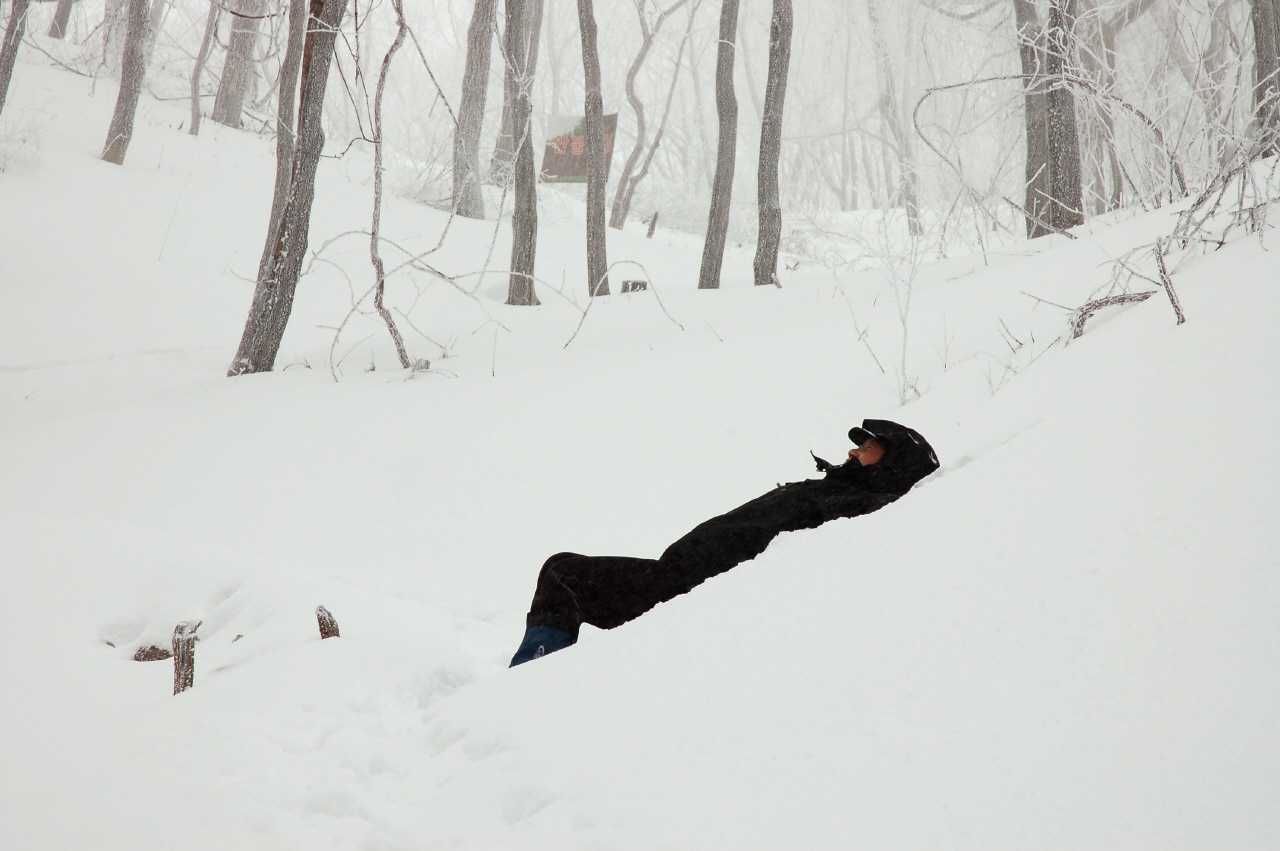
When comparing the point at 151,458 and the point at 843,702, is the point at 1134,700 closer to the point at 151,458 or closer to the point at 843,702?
the point at 843,702

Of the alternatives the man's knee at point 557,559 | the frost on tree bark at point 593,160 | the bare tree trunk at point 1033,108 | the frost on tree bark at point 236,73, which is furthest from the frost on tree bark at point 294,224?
the frost on tree bark at point 236,73

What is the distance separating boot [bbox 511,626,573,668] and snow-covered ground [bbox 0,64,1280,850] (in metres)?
0.20

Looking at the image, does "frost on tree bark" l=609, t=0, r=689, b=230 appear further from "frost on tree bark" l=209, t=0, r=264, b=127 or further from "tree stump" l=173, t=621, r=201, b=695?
"tree stump" l=173, t=621, r=201, b=695

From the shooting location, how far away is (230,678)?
1.80 m

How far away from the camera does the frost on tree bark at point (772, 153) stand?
6.80 metres

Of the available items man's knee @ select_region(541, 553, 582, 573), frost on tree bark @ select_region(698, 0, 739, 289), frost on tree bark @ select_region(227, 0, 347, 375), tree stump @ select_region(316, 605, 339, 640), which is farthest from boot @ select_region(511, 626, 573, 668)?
frost on tree bark @ select_region(698, 0, 739, 289)

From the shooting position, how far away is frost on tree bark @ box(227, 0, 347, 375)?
4848 mm

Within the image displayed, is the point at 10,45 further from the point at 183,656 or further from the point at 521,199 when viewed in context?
the point at 183,656

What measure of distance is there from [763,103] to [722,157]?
5.15 meters

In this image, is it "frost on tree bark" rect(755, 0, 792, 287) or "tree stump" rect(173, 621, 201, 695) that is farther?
"frost on tree bark" rect(755, 0, 792, 287)

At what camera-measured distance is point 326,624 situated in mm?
2018

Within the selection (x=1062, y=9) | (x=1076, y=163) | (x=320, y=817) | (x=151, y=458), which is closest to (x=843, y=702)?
(x=320, y=817)

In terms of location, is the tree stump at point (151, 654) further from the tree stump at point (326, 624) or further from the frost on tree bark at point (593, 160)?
the frost on tree bark at point (593, 160)

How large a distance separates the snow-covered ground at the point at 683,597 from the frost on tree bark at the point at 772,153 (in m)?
1.92
